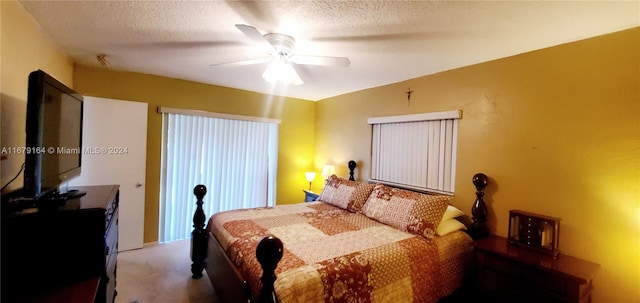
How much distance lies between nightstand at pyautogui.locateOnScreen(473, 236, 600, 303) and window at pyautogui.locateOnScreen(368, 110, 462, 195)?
81 cm

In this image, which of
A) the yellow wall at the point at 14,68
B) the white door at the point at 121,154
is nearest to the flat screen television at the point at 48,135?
the yellow wall at the point at 14,68

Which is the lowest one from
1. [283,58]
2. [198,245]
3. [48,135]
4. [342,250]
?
[198,245]

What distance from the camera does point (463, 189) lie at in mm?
2633

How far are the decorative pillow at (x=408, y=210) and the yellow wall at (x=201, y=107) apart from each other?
6.64 ft

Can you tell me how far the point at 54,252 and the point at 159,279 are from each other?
1.57 metres

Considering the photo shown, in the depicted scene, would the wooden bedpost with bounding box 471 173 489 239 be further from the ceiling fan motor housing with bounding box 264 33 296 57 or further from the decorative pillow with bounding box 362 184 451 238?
the ceiling fan motor housing with bounding box 264 33 296 57

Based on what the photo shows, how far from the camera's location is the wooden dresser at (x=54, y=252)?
3.93 feet

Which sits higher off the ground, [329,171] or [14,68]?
[14,68]

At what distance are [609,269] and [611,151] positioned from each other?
83 cm

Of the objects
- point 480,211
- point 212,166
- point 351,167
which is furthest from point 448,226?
point 212,166

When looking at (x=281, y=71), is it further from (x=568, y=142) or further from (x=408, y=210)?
(x=568, y=142)

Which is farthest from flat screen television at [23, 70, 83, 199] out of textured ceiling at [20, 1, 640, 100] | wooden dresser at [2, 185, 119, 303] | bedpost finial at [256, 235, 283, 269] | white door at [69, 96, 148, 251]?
white door at [69, 96, 148, 251]

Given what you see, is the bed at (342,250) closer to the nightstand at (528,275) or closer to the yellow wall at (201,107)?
the nightstand at (528,275)

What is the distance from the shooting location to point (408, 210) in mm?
2381
